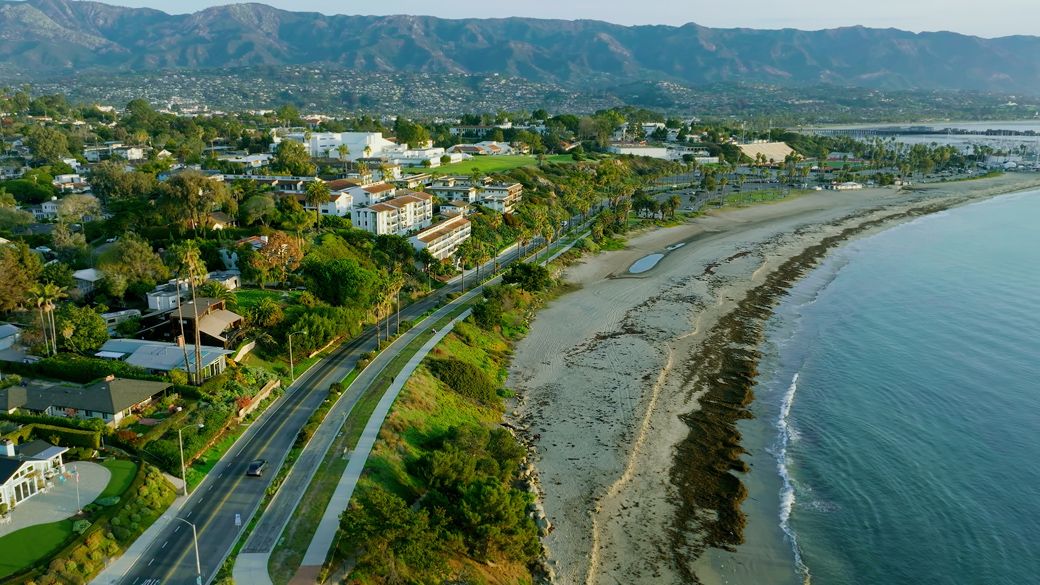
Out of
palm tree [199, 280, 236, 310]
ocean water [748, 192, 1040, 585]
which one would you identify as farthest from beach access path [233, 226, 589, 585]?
ocean water [748, 192, 1040, 585]

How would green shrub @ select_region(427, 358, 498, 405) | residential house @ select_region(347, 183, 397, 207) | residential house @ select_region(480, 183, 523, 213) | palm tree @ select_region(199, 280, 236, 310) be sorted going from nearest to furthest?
green shrub @ select_region(427, 358, 498, 405) < palm tree @ select_region(199, 280, 236, 310) < residential house @ select_region(347, 183, 397, 207) < residential house @ select_region(480, 183, 523, 213)

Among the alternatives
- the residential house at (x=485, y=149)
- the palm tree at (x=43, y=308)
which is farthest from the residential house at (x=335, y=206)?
the residential house at (x=485, y=149)

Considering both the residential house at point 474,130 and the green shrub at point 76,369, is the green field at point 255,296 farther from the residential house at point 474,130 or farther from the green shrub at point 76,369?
the residential house at point 474,130

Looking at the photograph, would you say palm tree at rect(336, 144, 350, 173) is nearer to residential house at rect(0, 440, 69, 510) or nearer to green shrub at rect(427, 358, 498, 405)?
green shrub at rect(427, 358, 498, 405)

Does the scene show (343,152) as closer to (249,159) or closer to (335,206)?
(249,159)

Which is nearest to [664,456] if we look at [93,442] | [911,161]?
[93,442]
